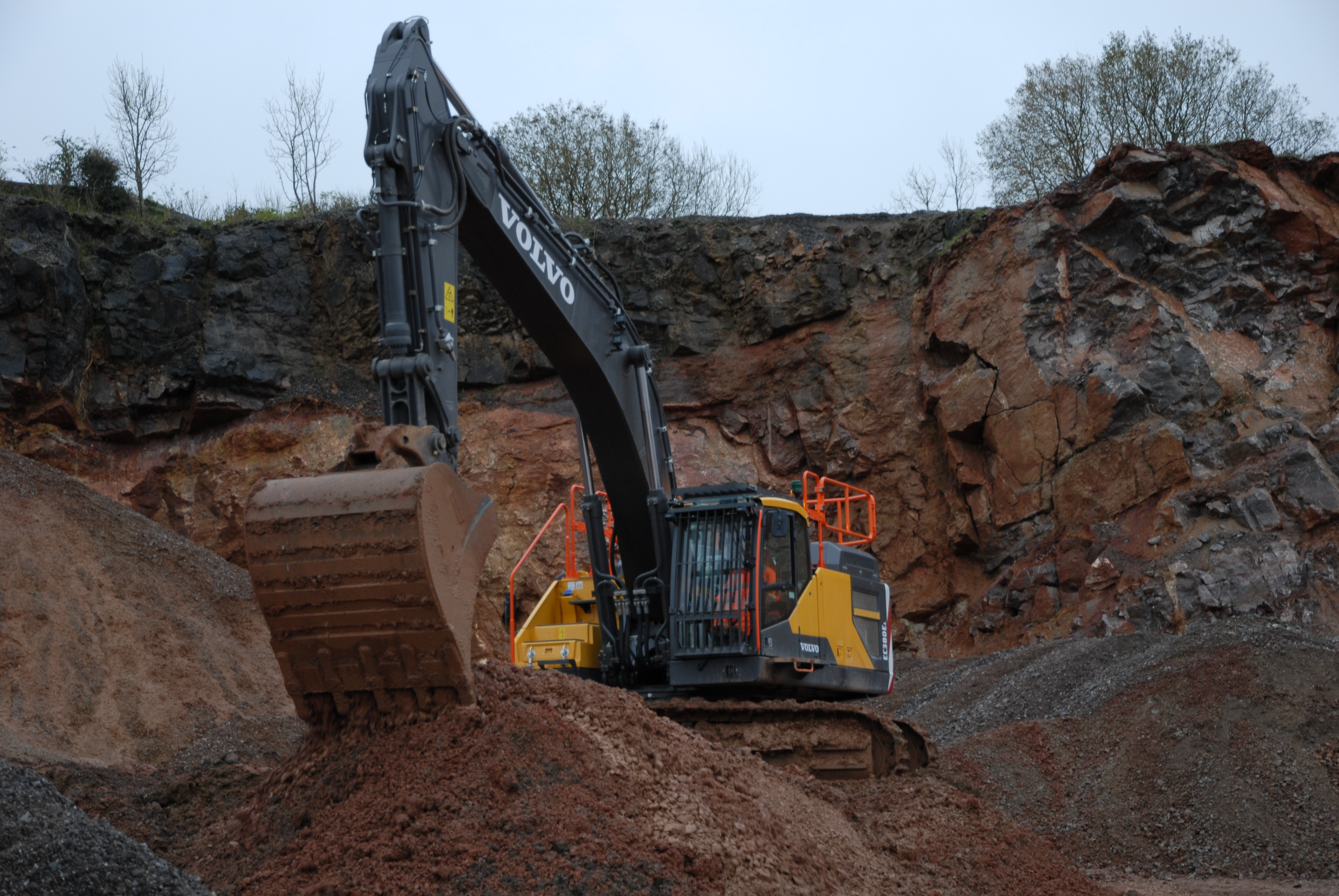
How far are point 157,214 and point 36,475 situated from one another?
10435 millimetres

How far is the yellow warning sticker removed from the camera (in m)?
5.81

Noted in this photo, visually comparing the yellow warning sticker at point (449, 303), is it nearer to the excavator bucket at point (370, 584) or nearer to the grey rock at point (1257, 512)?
the excavator bucket at point (370, 584)

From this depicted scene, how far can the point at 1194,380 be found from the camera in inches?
640

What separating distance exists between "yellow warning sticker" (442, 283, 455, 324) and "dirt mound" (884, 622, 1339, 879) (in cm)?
532

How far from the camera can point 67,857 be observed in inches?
142

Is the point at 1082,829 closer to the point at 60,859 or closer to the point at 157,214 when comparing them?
the point at 60,859

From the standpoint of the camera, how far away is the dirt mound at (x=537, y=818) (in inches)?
167

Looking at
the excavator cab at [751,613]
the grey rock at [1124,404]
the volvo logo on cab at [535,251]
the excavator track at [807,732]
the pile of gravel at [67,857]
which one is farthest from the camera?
the grey rock at [1124,404]

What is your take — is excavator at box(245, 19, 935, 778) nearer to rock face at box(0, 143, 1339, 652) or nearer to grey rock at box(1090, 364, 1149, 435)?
rock face at box(0, 143, 1339, 652)

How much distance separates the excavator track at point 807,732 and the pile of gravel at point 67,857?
14.5 feet

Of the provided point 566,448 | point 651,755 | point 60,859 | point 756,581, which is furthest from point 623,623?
point 566,448

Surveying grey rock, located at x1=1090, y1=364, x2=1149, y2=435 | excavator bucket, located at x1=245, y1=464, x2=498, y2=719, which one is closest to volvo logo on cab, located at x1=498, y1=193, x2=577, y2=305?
excavator bucket, located at x1=245, y1=464, x2=498, y2=719

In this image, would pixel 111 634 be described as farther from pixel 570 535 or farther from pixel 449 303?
pixel 449 303

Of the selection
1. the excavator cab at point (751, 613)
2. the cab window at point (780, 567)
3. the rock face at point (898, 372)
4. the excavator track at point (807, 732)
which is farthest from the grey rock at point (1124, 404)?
the cab window at point (780, 567)
